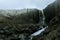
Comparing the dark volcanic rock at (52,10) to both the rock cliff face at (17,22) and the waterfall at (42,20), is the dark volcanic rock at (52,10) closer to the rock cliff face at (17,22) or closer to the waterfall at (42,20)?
the waterfall at (42,20)

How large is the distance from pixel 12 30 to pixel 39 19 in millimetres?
1530

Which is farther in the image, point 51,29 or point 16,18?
point 16,18

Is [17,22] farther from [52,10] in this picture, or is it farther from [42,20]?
[52,10]

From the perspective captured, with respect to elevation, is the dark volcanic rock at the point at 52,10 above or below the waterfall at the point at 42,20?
above

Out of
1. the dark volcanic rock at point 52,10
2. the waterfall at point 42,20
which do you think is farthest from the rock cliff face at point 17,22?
the dark volcanic rock at point 52,10

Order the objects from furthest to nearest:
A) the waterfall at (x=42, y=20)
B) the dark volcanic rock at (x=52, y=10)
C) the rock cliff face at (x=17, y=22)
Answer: the waterfall at (x=42, y=20)
the dark volcanic rock at (x=52, y=10)
the rock cliff face at (x=17, y=22)

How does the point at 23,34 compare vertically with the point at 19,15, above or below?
below

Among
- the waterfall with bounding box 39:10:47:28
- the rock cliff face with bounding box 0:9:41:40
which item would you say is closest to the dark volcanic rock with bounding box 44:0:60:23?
the waterfall with bounding box 39:10:47:28

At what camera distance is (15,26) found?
11.5 meters

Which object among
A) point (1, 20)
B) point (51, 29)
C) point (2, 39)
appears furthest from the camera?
point (1, 20)

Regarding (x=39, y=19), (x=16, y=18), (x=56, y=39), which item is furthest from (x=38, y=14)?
(x=56, y=39)

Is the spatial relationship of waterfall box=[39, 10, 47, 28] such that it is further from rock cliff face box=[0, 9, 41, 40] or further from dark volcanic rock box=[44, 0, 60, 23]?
dark volcanic rock box=[44, 0, 60, 23]

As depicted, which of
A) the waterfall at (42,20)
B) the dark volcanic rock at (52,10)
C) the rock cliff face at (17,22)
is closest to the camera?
the rock cliff face at (17,22)

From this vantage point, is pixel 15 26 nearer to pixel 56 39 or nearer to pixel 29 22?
pixel 29 22
